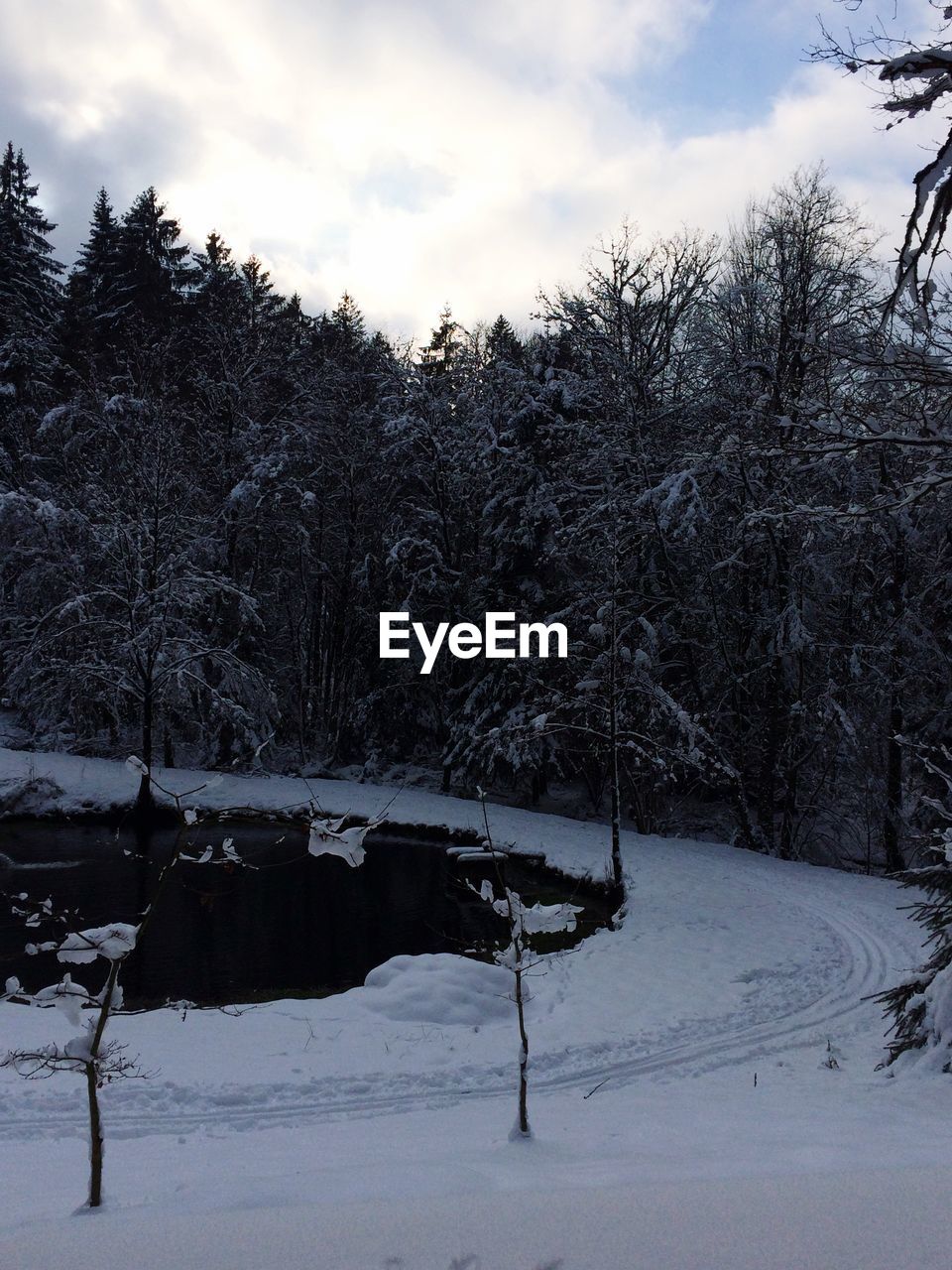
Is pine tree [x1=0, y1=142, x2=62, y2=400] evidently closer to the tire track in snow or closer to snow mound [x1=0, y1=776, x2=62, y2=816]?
snow mound [x1=0, y1=776, x2=62, y2=816]

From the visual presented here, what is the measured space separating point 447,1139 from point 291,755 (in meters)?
26.1

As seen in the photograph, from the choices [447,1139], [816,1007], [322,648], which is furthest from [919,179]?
[322,648]

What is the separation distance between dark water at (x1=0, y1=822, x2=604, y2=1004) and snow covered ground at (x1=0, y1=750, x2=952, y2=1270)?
1683 mm

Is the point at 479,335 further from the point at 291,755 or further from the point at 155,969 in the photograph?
the point at 155,969

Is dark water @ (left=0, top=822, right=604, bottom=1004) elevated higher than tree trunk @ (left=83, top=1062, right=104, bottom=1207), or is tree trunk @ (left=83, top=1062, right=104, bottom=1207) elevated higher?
tree trunk @ (left=83, top=1062, right=104, bottom=1207)

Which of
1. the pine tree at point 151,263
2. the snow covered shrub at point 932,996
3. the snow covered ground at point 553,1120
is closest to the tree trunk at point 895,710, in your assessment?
the snow covered ground at point 553,1120

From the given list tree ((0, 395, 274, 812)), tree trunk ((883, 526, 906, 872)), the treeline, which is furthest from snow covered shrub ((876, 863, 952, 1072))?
tree ((0, 395, 274, 812))

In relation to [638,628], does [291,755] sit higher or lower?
lower

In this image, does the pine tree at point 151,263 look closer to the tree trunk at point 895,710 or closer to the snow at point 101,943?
the tree trunk at point 895,710

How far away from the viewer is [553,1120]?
6312 mm

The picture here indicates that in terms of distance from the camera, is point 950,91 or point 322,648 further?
point 322,648

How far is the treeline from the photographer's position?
19250mm

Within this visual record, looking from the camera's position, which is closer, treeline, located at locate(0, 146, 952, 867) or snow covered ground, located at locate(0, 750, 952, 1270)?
snow covered ground, located at locate(0, 750, 952, 1270)

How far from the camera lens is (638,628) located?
21.7 metres
